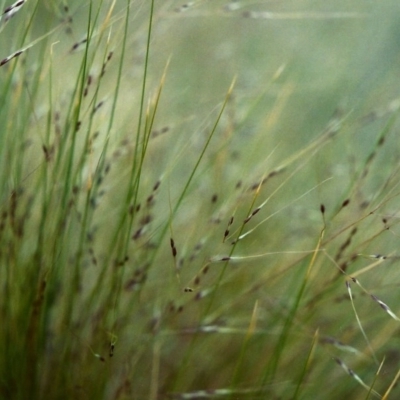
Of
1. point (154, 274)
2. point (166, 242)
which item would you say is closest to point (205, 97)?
point (166, 242)

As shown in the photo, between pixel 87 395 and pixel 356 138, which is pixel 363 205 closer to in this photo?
pixel 87 395

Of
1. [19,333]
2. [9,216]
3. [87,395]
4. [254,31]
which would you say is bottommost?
[254,31]

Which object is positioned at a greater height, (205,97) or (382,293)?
(205,97)

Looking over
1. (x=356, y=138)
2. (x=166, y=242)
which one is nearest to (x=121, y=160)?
(x=166, y=242)

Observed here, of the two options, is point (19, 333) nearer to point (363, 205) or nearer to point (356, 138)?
point (363, 205)

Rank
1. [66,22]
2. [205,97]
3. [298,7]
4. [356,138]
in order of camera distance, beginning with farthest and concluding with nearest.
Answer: [298,7]
[356,138]
[205,97]
[66,22]

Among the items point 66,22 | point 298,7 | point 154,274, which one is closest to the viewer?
point 66,22

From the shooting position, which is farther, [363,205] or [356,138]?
[356,138]
